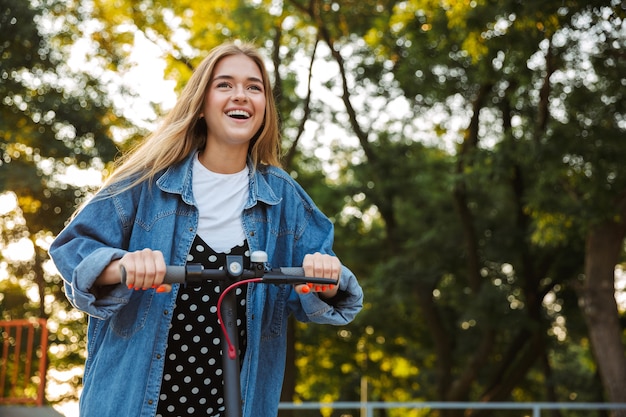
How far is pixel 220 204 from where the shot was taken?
247 centimetres

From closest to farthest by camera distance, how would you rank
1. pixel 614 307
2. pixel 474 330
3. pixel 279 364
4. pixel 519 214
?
A: 1. pixel 279 364
2. pixel 614 307
3. pixel 519 214
4. pixel 474 330

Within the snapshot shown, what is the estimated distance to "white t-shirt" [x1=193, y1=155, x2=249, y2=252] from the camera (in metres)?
2.41

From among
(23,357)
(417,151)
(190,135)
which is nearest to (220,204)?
(190,135)

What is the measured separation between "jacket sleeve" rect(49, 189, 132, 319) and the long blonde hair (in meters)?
0.12

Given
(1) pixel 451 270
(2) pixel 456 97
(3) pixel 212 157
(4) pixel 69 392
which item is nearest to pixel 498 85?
(2) pixel 456 97

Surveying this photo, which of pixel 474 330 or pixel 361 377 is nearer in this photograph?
pixel 474 330

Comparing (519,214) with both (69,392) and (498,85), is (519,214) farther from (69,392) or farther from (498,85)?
(69,392)

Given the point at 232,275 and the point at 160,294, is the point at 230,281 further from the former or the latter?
the point at 160,294

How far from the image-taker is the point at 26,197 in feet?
48.0

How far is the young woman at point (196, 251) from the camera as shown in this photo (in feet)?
7.07

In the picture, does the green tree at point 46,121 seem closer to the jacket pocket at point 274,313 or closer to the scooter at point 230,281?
the jacket pocket at point 274,313

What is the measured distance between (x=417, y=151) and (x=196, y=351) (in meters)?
15.0

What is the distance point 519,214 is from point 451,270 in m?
1.72

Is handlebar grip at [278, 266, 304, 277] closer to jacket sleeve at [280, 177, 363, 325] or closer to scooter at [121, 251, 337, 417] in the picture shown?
scooter at [121, 251, 337, 417]
